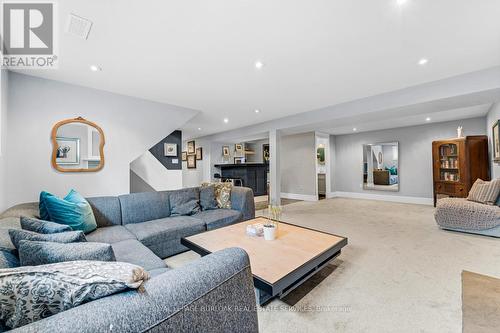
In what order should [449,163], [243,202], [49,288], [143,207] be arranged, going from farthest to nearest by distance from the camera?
[449,163] → [243,202] → [143,207] → [49,288]

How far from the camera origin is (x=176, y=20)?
5.65 feet

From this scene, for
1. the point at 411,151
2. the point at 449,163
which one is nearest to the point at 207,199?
the point at 449,163

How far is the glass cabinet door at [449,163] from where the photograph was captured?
498cm

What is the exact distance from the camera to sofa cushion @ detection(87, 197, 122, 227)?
2.57 meters

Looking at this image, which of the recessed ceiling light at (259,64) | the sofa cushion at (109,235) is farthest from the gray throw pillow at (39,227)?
the recessed ceiling light at (259,64)

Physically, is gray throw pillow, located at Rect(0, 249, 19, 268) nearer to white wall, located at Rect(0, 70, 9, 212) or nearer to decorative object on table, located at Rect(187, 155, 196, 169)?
white wall, located at Rect(0, 70, 9, 212)

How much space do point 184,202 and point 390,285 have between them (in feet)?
8.79

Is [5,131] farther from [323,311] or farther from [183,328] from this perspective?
[323,311]

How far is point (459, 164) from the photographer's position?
479cm

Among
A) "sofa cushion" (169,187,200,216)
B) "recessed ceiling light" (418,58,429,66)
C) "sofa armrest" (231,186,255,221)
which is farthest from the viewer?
"sofa armrest" (231,186,255,221)

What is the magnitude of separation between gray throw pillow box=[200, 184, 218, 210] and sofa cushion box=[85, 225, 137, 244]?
45.9 inches

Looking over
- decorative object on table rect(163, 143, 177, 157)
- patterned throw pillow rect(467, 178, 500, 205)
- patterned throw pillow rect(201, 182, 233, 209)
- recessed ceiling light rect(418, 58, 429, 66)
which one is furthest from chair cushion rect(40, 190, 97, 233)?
patterned throw pillow rect(467, 178, 500, 205)

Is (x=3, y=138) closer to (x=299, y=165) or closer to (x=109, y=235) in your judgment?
(x=109, y=235)

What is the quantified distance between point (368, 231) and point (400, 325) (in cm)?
220
